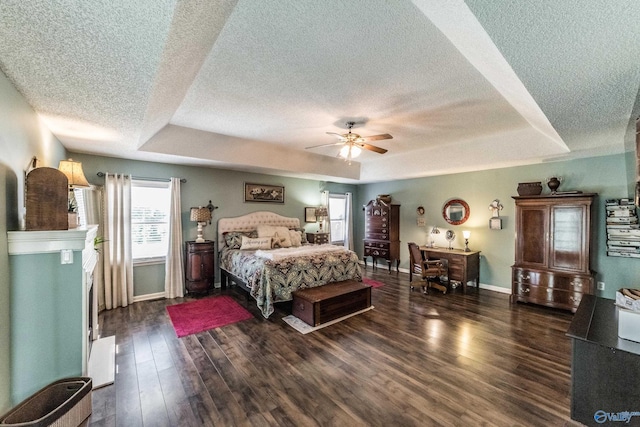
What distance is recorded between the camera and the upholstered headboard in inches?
214

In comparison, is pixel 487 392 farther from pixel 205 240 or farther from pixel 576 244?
pixel 205 240

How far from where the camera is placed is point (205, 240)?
204 inches

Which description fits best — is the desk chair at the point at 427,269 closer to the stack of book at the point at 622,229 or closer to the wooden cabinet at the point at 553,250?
the wooden cabinet at the point at 553,250

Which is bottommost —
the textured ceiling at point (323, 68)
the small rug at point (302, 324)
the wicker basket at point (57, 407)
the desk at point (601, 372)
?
the small rug at point (302, 324)

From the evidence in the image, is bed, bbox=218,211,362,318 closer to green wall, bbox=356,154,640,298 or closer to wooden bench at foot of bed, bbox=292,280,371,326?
wooden bench at foot of bed, bbox=292,280,371,326

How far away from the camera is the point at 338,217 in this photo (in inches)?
307

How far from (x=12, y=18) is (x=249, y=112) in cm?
229

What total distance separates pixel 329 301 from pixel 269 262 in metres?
1.02

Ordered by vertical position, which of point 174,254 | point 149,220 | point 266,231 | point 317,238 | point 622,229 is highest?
point 149,220

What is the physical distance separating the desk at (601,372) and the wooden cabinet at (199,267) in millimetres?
4847

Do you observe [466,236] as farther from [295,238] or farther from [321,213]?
[295,238]

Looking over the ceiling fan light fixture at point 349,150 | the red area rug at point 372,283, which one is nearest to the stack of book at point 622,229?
the red area rug at point 372,283

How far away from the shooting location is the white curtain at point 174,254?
187 inches

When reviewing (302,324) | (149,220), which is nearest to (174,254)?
(149,220)
